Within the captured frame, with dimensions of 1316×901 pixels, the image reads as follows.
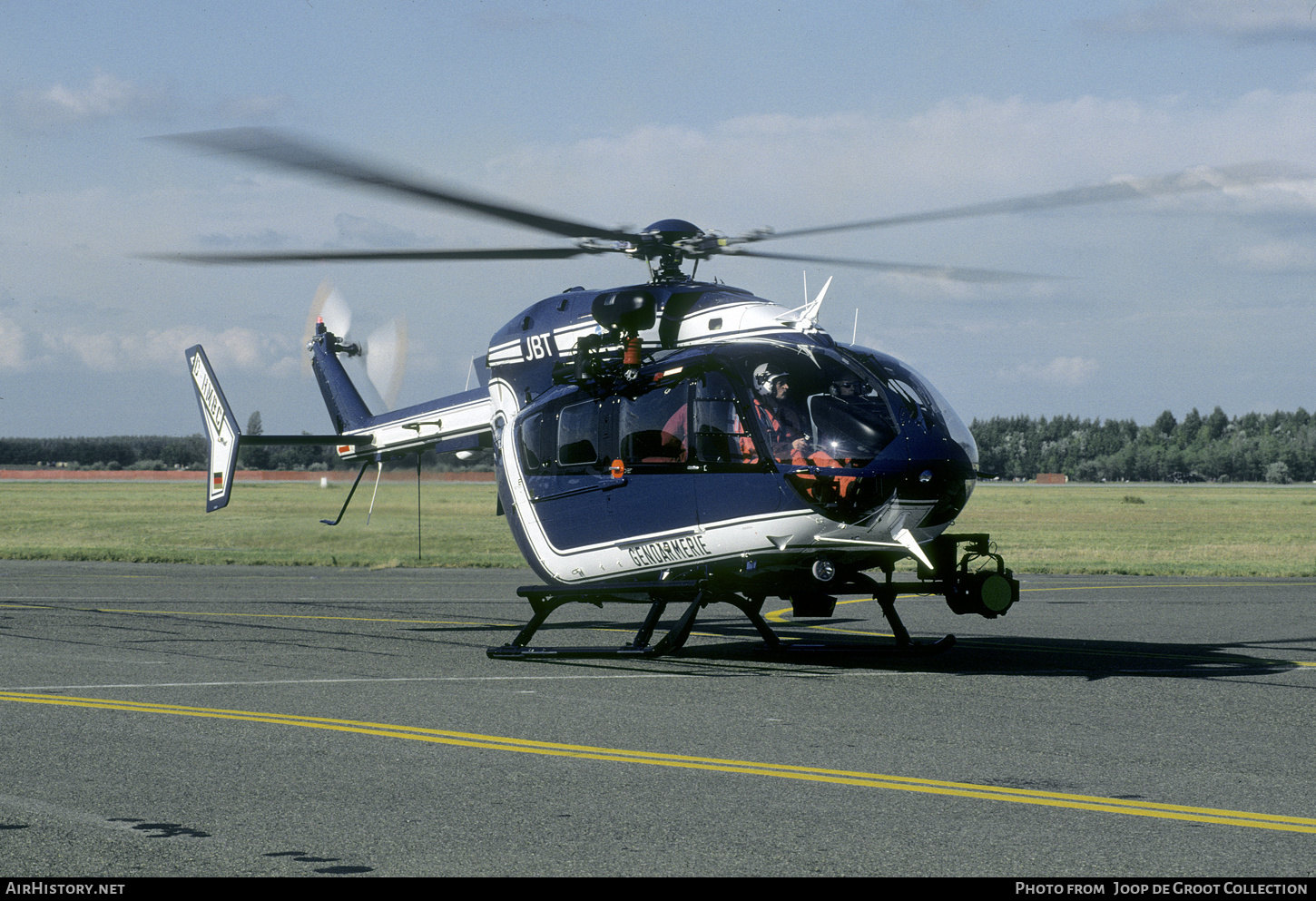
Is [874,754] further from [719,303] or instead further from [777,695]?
[719,303]

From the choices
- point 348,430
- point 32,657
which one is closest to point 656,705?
point 32,657

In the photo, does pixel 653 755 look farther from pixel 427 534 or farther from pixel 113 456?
pixel 113 456

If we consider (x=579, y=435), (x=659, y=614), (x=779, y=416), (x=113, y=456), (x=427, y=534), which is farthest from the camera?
(x=113, y=456)

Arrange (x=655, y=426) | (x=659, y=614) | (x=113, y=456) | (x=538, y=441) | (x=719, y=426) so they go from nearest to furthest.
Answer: (x=719, y=426)
(x=655, y=426)
(x=659, y=614)
(x=538, y=441)
(x=113, y=456)

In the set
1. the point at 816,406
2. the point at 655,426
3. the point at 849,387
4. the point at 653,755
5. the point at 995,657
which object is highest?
the point at 849,387

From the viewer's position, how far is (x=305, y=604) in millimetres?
19094

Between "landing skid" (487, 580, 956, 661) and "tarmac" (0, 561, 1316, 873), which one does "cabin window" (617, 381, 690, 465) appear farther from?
"tarmac" (0, 561, 1316, 873)

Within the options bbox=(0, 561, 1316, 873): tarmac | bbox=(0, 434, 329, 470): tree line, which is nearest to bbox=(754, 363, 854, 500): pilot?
bbox=(0, 561, 1316, 873): tarmac

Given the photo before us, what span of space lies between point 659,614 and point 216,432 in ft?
27.6

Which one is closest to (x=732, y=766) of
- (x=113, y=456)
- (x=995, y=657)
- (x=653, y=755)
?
(x=653, y=755)

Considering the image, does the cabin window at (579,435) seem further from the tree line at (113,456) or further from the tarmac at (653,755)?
the tree line at (113,456)

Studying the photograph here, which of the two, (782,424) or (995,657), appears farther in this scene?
(995,657)

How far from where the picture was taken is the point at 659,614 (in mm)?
12938

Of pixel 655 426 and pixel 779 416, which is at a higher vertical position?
pixel 779 416
